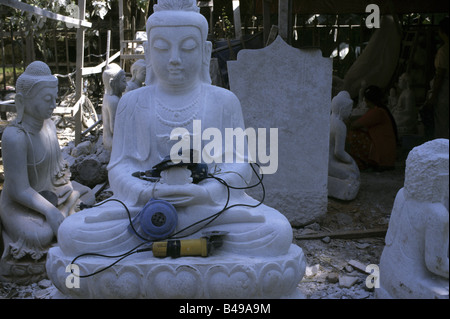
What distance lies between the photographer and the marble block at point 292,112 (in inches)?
229

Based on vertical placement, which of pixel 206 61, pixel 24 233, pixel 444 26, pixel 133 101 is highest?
pixel 444 26

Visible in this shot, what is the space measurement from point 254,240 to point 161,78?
1.32m

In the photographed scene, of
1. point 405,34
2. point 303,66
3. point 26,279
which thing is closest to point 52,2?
point 405,34

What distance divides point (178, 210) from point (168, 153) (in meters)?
0.46

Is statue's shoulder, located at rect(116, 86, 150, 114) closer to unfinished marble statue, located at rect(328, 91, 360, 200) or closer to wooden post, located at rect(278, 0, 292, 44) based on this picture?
wooden post, located at rect(278, 0, 292, 44)

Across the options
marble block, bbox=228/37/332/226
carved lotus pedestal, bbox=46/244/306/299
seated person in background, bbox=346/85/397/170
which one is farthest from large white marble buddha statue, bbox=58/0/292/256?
seated person in background, bbox=346/85/397/170

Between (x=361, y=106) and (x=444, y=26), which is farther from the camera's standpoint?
(x=361, y=106)

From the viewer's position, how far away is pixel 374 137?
24.8 ft

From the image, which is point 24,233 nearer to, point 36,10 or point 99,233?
point 99,233

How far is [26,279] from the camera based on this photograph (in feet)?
15.2

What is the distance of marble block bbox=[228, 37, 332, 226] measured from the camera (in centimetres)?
581

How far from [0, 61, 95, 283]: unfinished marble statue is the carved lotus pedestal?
1.27 m

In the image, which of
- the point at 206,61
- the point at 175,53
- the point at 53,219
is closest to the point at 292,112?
the point at 206,61
